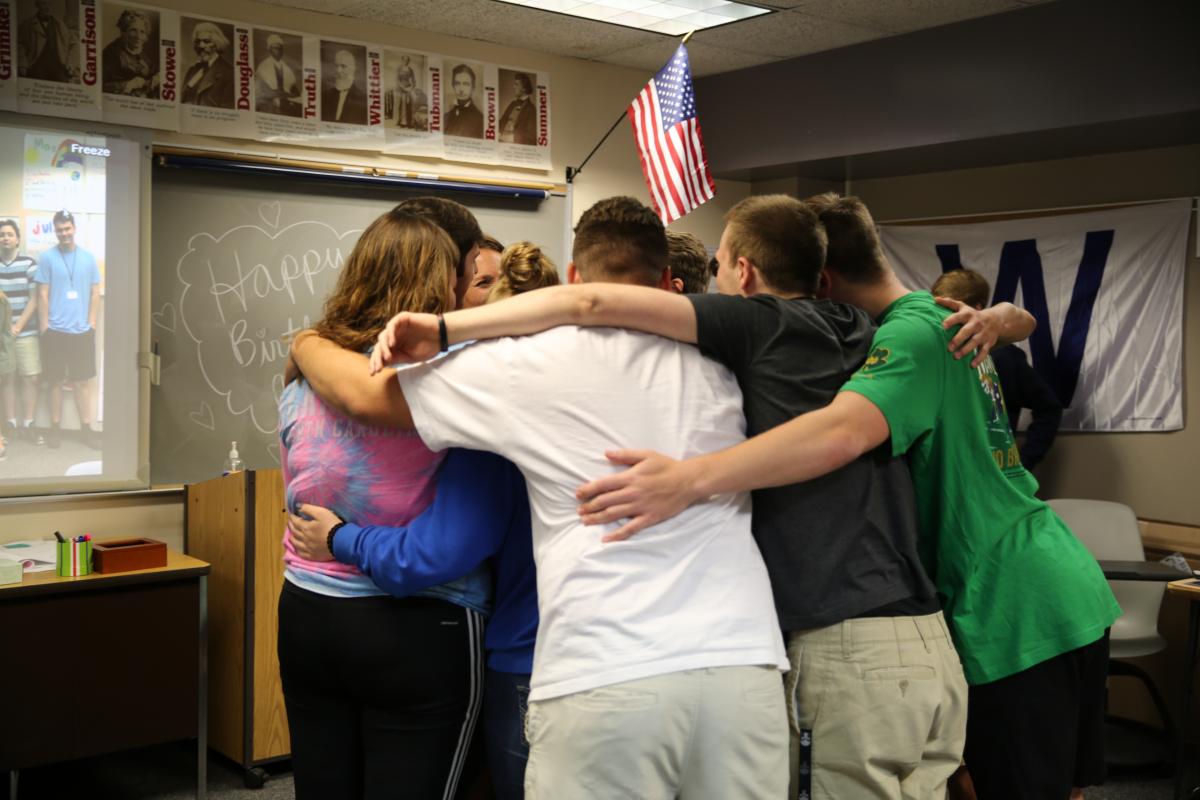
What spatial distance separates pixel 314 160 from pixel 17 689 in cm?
220

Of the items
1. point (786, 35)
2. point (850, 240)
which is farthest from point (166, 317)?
point (850, 240)

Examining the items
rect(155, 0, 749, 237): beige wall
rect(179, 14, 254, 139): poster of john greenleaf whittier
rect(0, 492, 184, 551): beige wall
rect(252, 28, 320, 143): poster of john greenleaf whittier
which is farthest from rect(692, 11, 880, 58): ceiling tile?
rect(0, 492, 184, 551): beige wall

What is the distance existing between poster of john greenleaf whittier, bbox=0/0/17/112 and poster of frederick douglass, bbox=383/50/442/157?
1361 mm

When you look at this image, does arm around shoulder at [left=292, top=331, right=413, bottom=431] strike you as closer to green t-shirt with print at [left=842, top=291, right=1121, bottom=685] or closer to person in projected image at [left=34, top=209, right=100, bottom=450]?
green t-shirt with print at [left=842, top=291, right=1121, bottom=685]

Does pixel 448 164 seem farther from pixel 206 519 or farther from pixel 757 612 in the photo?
pixel 757 612

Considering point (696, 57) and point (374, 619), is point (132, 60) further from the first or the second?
point (374, 619)

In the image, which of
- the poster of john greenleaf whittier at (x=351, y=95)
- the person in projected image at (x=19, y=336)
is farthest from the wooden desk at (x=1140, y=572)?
the person in projected image at (x=19, y=336)

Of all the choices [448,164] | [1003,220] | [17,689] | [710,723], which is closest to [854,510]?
[710,723]

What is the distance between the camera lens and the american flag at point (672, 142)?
423 cm

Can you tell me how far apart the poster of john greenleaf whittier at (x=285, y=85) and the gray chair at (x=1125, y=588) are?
11.1ft

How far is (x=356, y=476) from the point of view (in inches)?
65.4

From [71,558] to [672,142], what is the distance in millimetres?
2596

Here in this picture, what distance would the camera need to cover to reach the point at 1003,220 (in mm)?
5023

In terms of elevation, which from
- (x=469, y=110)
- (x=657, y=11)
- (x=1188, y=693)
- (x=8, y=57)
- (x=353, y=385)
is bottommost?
(x=1188, y=693)
